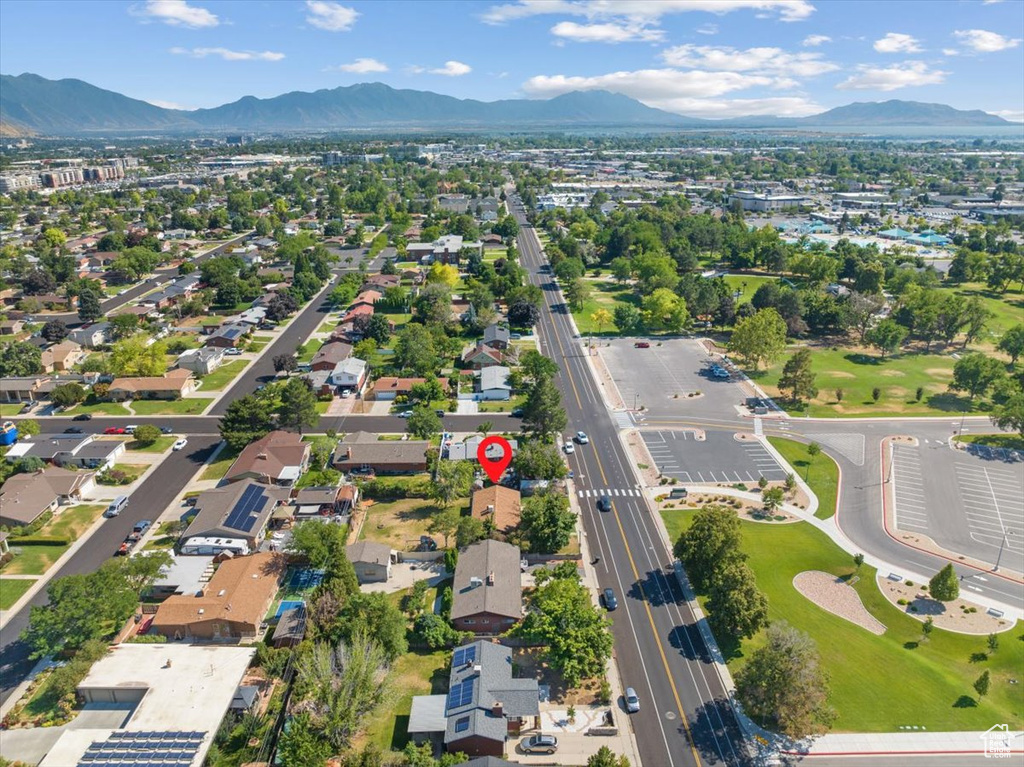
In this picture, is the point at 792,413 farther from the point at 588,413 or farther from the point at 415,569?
the point at 415,569

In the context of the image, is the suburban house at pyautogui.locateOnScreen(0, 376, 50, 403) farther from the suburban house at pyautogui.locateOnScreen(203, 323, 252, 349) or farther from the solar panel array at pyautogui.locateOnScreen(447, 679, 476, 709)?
the solar panel array at pyautogui.locateOnScreen(447, 679, 476, 709)

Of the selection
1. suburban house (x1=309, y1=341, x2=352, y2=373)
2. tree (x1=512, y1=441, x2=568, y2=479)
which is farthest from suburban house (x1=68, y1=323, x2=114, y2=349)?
tree (x1=512, y1=441, x2=568, y2=479)

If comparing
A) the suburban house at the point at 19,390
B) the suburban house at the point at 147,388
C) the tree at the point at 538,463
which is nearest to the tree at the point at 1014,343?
the tree at the point at 538,463

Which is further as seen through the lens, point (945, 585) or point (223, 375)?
point (223, 375)

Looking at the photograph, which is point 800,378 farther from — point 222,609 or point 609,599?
point 222,609

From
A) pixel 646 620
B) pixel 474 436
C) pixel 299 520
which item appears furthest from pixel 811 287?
pixel 299 520

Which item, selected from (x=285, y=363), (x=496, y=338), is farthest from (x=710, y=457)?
(x=285, y=363)
